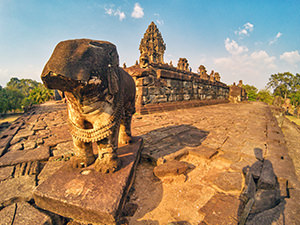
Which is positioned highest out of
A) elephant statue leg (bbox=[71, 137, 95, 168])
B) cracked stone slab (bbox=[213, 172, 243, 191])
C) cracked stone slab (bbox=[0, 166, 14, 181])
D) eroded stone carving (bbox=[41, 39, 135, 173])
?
eroded stone carving (bbox=[41, 39, 135, 173])

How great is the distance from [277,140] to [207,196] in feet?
9.65

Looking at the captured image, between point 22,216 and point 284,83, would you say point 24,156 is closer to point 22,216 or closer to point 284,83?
point 22,216

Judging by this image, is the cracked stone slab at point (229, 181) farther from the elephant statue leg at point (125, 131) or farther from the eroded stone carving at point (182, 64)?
the eroded stone carving at point (182, 64)

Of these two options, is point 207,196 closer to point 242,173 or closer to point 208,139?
point 242,173

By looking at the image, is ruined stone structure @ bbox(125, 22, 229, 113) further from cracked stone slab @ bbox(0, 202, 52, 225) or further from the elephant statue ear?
cracked stone slab @ bbox(0, 202, 52, 225)

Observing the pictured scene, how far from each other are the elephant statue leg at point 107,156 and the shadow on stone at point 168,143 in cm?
83

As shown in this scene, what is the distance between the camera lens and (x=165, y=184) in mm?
1787

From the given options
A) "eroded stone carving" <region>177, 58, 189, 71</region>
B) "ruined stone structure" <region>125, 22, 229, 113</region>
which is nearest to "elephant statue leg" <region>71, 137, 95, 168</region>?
"ruined stone structure" <region>125, 22, 229, 113</region>

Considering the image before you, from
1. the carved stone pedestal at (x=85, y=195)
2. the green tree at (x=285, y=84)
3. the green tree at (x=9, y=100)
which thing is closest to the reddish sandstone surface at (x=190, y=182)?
the carved stone pedestal at (x=85, y=195)

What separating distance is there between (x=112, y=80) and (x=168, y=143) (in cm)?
200

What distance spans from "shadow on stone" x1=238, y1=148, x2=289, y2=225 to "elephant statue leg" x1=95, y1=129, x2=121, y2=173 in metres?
1.32

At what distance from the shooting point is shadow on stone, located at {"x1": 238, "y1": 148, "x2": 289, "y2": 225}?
4.14 ft

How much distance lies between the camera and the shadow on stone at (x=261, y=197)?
126 centimetres

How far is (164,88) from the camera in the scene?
7.67 meters
